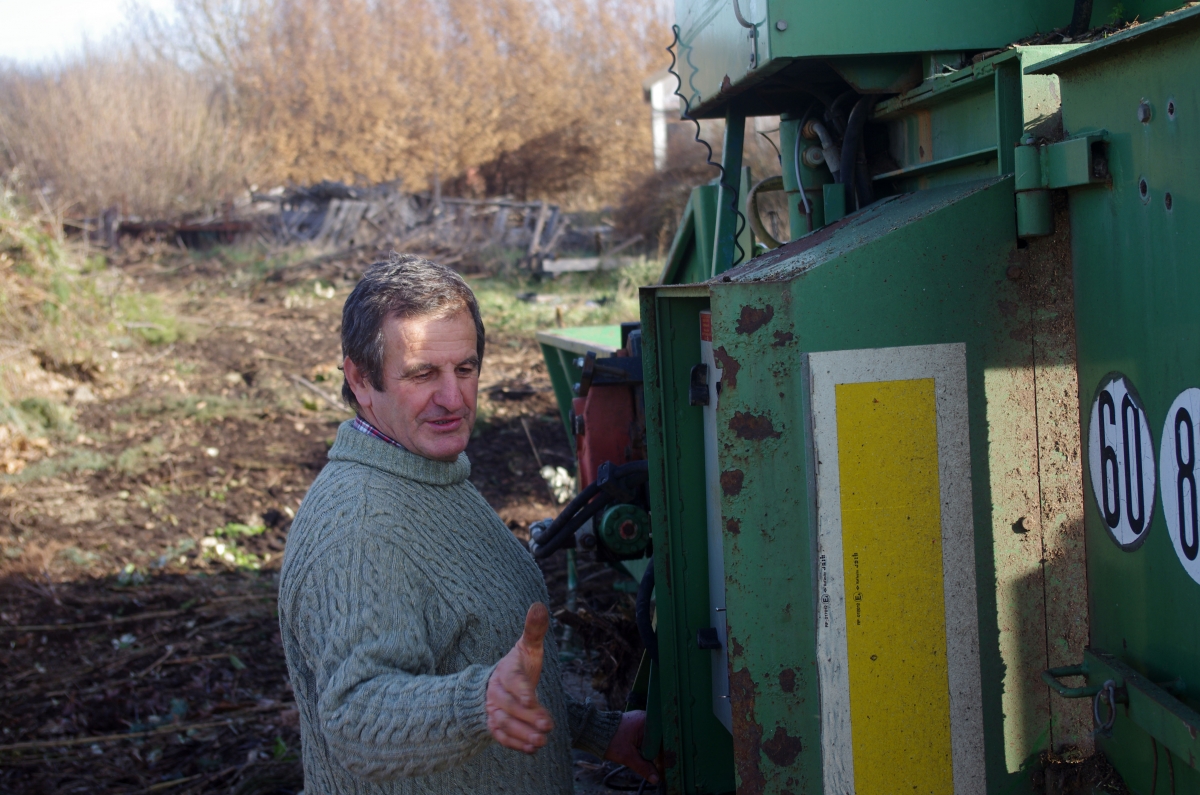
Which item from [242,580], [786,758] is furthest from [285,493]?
[786,758]

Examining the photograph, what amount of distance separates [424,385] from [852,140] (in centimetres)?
114

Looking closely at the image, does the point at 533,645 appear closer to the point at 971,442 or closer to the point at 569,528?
the point at 971,442

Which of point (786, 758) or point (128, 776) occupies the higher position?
point (786, 758)

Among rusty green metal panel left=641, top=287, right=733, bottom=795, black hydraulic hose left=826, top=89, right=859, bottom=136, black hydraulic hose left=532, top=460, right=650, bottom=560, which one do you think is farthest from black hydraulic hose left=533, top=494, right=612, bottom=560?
black hydraulic hose left=826, top=89, right=859, bottom=136

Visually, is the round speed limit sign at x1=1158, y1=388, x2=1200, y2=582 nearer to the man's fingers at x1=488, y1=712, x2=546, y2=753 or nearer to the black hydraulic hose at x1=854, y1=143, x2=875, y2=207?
the man's fingers at x1=488, y1=712, x2=546, y2=753

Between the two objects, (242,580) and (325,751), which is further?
(242,580)

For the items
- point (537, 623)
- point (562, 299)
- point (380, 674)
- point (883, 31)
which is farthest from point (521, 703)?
point (562, 299)

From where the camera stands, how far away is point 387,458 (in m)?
1.69

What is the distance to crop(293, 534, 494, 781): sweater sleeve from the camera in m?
1.38

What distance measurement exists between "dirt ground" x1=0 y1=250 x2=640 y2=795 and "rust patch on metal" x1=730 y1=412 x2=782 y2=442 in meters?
1.91

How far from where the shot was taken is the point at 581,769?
322cm

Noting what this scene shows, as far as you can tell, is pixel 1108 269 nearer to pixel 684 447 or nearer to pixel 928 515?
pixel 928 515

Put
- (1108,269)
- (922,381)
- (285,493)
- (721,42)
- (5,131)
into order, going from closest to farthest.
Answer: (1108,269) < (922,381) < (721,42) < (285,493) < (5,131)

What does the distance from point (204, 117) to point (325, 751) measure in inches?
912
